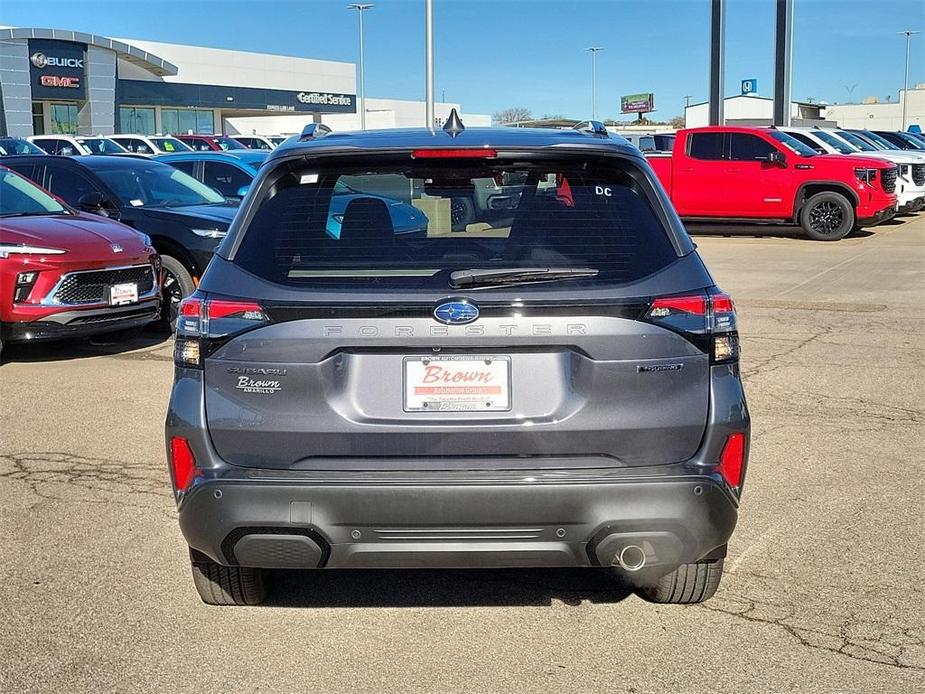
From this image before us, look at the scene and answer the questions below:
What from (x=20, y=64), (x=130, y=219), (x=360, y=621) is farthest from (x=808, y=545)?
(x=20, y=64)

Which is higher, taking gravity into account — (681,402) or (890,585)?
(681,402)

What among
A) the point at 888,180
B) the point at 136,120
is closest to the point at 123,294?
the point at 888,180

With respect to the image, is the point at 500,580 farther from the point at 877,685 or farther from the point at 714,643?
the point at 877,685

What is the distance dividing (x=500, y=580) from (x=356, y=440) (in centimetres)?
127

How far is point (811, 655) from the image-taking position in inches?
143

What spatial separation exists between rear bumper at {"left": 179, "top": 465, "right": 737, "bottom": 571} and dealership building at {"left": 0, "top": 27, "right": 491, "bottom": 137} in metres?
50.4

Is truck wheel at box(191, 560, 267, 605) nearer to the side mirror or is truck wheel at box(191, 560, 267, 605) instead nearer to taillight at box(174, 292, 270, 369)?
taillight at box(174, 292, 270, 369)

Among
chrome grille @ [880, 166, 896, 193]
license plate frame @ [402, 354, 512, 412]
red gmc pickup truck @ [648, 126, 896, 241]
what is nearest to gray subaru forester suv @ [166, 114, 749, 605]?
license plate frame @ [402, 354, 512, 412]

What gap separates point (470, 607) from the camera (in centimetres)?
405

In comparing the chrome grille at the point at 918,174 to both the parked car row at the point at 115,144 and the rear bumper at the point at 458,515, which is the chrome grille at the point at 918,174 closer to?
the parked car row at the point at 115,144

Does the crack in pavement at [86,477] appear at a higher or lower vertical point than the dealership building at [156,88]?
lower

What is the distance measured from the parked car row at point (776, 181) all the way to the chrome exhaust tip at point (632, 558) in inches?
677

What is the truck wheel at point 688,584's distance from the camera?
392 cm

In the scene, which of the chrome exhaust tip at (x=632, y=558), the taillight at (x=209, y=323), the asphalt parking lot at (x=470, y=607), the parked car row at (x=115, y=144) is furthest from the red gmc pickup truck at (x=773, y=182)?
the taillight at (x=209, y=323)
